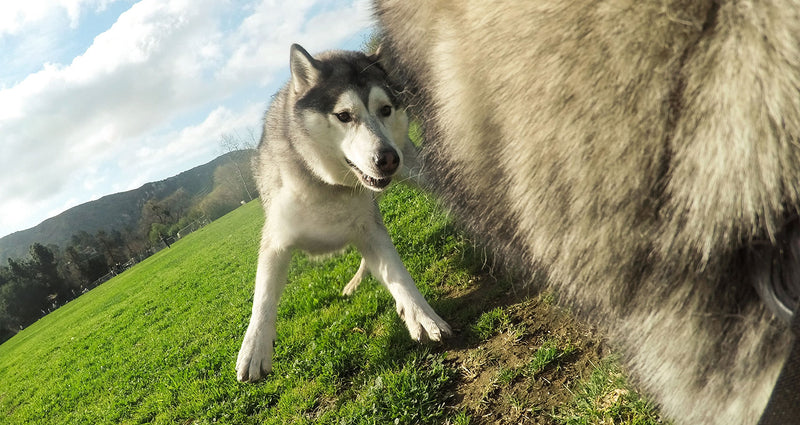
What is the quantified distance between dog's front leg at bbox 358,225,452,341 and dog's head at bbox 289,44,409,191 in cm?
51

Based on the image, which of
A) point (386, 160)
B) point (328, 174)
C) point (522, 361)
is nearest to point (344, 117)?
point (328, 174)

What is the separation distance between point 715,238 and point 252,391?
400 cm

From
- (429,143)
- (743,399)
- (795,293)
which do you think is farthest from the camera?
(429,143)

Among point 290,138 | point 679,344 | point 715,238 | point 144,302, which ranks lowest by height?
point 144,302

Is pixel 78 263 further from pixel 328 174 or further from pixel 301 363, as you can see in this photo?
pixel 328 174

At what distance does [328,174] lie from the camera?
3.68m

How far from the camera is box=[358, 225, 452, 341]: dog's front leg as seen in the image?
10.5 feet

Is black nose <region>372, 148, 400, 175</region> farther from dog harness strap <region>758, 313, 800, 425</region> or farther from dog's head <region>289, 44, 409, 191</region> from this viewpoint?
dog harness strap <region>758, 313, 800, 425</region>

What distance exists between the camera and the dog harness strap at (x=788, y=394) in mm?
783

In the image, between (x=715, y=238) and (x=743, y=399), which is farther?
(x=743, y=399)

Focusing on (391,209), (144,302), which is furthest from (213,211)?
(391,209)

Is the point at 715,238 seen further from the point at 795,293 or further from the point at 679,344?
the point at 679,344

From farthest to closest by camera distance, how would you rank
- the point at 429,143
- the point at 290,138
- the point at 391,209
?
the point at 391,209
the point at 290,138
the point at 429,143

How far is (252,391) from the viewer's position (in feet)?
13.5
